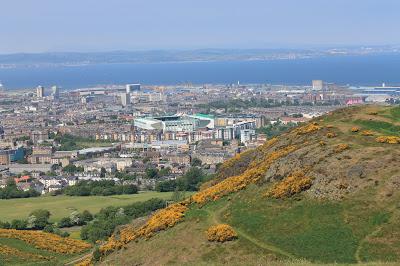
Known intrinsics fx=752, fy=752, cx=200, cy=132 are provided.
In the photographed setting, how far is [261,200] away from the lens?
26.2 m

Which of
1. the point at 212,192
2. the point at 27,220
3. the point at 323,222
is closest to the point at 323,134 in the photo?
the point at 212,192

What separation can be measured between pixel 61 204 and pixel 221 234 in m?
32.4

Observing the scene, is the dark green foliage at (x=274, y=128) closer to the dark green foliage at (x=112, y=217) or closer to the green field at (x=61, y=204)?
the green field at (x=61, y=204)

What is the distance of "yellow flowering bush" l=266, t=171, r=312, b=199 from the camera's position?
25.6 metres

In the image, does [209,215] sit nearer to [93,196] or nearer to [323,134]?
[323,134]

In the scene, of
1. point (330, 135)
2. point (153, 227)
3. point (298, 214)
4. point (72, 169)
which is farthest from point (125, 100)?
point (298, 214)

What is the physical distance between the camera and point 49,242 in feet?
115

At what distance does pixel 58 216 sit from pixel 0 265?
742 inches

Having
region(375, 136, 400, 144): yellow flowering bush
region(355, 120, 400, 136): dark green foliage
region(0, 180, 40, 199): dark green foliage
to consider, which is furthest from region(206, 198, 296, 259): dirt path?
region(0, 180, 40, 199): dark green foliage

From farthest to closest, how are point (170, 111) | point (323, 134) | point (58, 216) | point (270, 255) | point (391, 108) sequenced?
point (170, 111) → point (58, 216) → point (391, 108) → point (323, 134) → point (270, 255)

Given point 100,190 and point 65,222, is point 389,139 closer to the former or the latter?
point 65,222

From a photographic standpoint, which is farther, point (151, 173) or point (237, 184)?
point (151, 173)

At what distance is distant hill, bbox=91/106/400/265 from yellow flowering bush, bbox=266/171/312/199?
0.04 m

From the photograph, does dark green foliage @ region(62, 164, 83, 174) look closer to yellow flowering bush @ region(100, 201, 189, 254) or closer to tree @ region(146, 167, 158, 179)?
tree @ region(146, 167, 158, 179)
